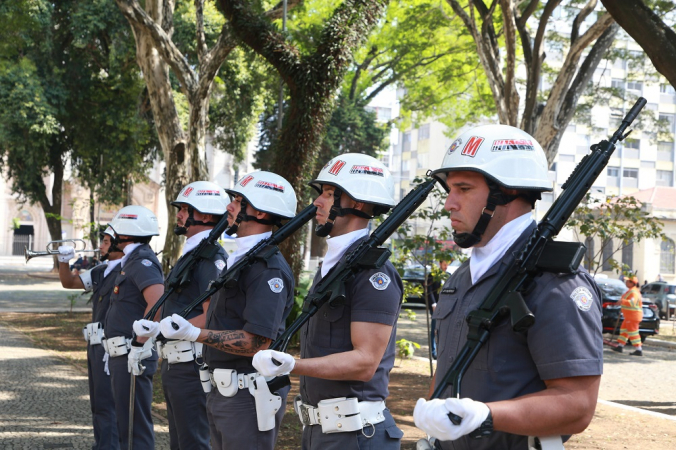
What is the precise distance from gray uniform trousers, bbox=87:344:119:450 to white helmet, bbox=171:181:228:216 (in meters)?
1.57

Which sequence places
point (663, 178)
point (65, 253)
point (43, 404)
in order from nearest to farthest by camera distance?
1. point (65, 253)
2. point (43, 404)
3. point (663, 178)

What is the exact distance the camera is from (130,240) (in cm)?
643

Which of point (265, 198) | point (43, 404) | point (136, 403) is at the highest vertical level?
point (265, 198)

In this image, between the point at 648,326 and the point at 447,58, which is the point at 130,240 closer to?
the point at 648,326

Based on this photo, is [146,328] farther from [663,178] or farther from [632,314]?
[663,178]

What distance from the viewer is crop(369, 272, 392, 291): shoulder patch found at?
3.39 m

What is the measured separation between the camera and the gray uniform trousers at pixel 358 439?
3.34 meters

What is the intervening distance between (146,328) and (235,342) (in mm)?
1030

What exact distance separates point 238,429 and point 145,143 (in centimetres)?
2308

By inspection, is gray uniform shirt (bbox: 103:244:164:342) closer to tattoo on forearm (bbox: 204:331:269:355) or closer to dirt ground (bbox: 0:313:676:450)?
tattoo on forearm (bbox: 204:331:269:355)

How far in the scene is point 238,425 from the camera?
158 inches

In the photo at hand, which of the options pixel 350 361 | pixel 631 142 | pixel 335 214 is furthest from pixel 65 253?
pixel 631 142

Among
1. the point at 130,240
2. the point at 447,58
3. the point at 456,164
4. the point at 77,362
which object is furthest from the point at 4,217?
the point at 456,164

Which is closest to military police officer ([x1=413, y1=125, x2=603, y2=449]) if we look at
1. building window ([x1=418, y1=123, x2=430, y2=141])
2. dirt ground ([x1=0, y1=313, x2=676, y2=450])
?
dirt ground ([x1=0, y1=313, x2=676, y2=450])
